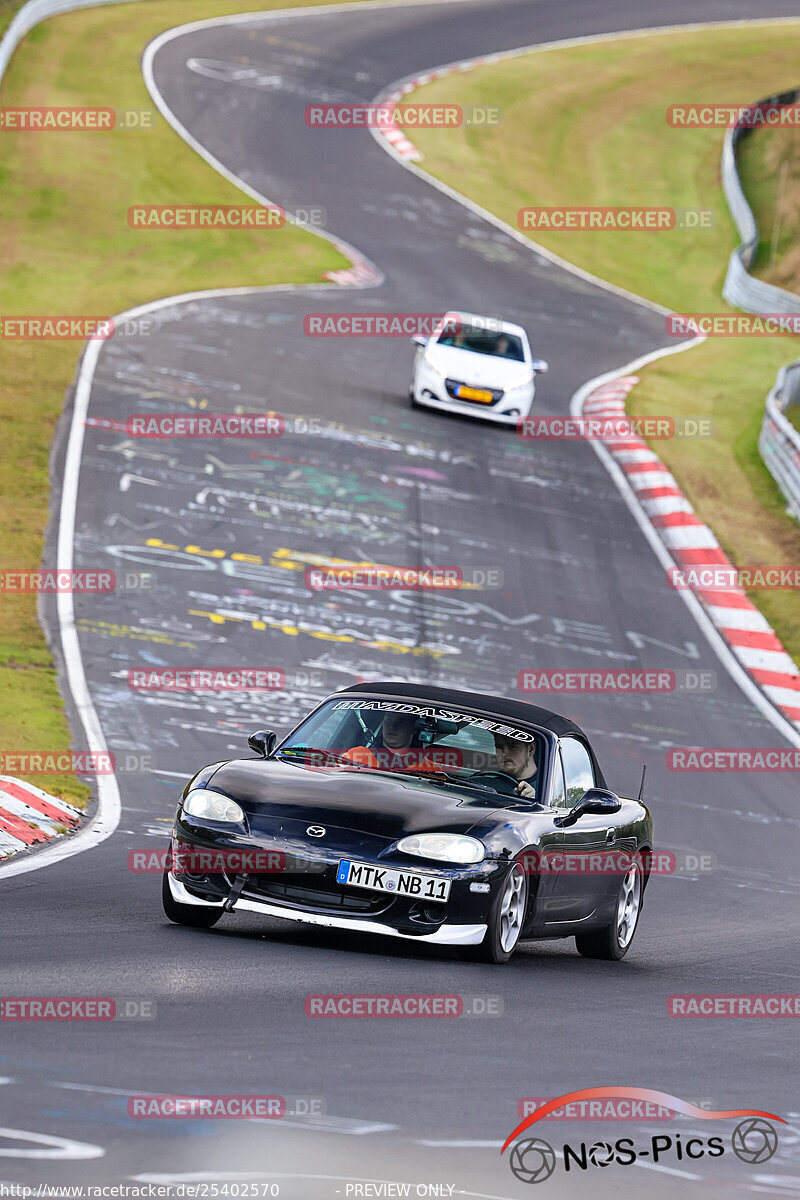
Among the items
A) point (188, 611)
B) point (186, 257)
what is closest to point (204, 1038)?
point (188, 611)

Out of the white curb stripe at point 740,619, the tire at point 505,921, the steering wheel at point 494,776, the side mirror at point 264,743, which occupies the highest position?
the steering wheel at point 494,776

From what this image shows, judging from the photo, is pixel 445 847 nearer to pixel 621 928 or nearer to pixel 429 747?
pixel 429 747

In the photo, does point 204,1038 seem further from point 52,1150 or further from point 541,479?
point 541,479

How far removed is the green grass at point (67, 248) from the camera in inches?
Result: 733

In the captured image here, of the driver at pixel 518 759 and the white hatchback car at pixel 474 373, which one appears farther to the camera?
the white hatchback car at pixel 474 373

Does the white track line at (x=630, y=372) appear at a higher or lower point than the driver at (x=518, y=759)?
lower

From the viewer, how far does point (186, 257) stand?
35531 millimetres

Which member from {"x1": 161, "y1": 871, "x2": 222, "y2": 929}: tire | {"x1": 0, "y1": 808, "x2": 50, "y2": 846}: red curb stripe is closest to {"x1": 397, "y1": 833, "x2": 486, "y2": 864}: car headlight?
{"x1": 161, "y1": 871, "x2": 222, "y2": 929}: tire

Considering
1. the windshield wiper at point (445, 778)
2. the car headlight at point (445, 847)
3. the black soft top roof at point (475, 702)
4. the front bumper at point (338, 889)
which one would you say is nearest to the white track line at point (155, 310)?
the front bumper at point (338, 889)

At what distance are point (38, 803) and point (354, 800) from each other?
12.9 feet

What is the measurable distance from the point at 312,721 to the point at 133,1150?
4497 millimetres

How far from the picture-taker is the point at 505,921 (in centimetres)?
840

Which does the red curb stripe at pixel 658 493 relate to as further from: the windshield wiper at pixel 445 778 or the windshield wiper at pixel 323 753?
the windshield wiper at pixel 445 778

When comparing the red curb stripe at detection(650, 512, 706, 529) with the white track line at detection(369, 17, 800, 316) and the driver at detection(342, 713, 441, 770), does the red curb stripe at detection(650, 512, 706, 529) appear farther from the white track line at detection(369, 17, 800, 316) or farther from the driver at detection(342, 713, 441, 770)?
the white track line at detection(369, 17, 800, 316)
